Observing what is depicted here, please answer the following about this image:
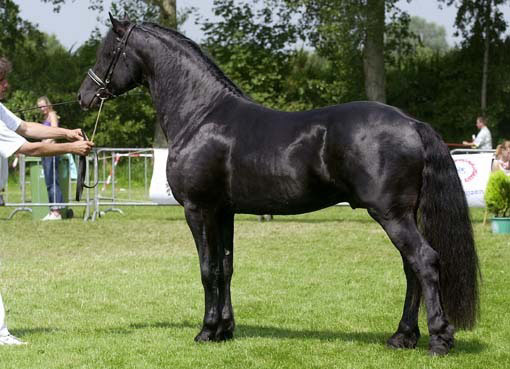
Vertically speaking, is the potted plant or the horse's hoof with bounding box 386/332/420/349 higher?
the potted plant

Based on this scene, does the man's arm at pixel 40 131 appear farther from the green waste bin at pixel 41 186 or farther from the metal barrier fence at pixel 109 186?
the green waste bin at pixel 41 186

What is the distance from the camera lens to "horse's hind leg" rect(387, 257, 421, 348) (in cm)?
585

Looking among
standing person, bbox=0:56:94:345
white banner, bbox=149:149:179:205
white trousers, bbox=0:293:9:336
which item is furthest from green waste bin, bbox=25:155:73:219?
white trousers, bbox=0:293:9:336

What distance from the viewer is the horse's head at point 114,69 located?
629 centimetres

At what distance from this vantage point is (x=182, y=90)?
20.4 ft

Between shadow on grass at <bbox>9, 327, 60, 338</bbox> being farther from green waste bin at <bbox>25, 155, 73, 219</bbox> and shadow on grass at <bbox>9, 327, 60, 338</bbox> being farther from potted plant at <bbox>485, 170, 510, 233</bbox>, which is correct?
green waste bin at <bbox>25, 155, 73, 219</bbox>

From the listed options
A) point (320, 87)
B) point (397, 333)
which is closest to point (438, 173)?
point (397, 333)

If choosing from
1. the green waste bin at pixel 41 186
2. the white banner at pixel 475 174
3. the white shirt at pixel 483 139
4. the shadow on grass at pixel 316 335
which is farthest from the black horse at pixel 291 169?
the white shirt at pixel 483 139

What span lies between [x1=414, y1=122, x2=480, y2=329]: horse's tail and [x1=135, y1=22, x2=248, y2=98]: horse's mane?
155cm

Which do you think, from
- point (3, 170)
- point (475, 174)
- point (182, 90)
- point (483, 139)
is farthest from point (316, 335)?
point (483, 139)

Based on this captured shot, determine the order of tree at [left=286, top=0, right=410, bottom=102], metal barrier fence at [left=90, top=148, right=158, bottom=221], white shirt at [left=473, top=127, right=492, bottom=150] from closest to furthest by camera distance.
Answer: metal barrier fence at [left=90, top=148, right=158, bottom=221] → white shirt at [left=473, top=127, right=492, bottom=150] → tree at [left=286, top=0, right=410, bottom=102]

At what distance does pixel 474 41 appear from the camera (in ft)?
94.1

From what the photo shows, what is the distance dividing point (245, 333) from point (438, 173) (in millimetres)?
2078

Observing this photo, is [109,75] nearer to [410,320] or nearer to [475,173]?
[410,320]
